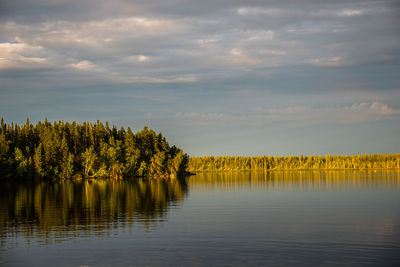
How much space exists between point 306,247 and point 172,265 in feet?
34.0

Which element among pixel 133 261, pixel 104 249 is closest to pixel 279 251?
pixel 133 261

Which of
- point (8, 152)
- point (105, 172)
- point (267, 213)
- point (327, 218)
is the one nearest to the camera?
point (327, 218)

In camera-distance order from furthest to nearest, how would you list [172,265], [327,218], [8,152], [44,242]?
1. [8,152]
2. [327,218]
3. [44,242]
4. [172,265]

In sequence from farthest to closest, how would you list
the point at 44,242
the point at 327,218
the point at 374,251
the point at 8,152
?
the point at 8,152 < the point at 327,218 < the point at 44,242 < the point at 374,251

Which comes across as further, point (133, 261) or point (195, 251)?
point (195, 251)

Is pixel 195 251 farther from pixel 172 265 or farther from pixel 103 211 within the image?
pixel 103 211

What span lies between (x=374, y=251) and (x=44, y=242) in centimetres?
2454

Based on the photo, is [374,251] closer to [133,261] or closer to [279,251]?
[279,251]

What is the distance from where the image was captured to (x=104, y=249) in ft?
97.7

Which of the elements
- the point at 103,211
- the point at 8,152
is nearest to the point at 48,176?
the point at 8,152

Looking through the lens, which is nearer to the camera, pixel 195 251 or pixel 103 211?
pixel 195 251

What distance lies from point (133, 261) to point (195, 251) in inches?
182

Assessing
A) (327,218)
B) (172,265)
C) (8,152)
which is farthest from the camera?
(8,152)

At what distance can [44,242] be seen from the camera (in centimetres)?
3250
